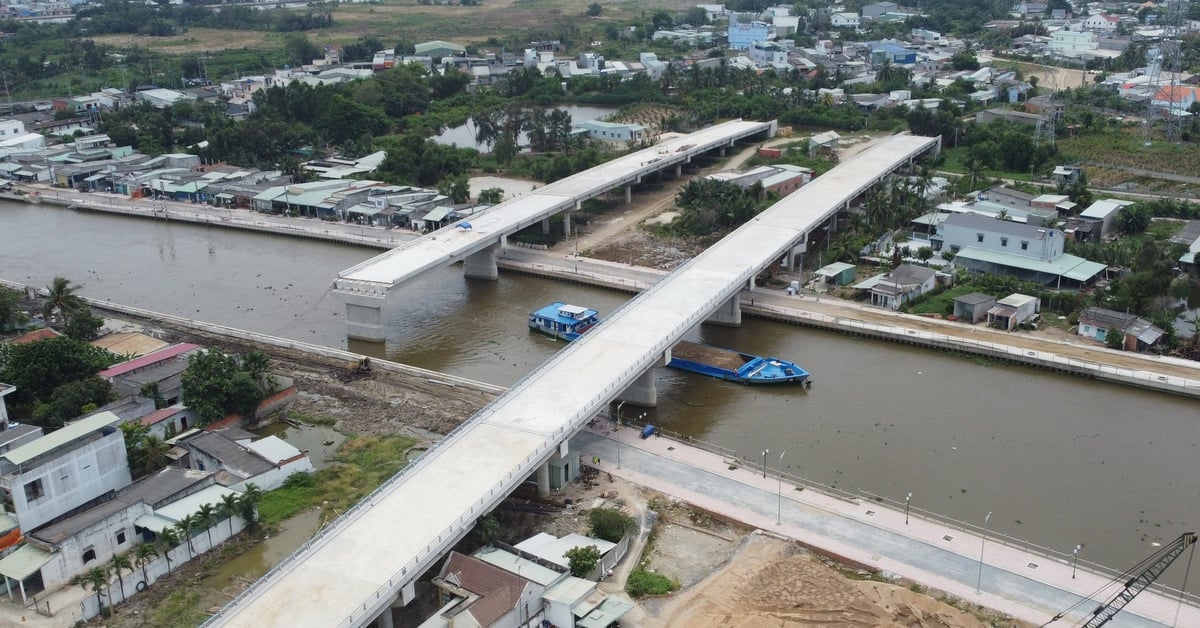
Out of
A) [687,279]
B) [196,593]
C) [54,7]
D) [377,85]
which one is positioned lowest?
[196,593]

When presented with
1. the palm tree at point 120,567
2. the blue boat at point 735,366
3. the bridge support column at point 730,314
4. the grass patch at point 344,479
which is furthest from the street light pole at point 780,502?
the palm tree at point 120,567

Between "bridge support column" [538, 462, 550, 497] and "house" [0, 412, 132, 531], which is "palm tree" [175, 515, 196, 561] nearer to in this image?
"house" [0, 412, 132, 531]

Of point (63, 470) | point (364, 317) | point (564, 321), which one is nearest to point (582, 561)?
point (63, 470)

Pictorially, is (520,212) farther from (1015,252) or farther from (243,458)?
(243,458)

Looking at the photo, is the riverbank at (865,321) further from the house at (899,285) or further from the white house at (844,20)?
the white house at (844,20)

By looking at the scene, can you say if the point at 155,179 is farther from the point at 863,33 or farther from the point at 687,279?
the point at 863,33

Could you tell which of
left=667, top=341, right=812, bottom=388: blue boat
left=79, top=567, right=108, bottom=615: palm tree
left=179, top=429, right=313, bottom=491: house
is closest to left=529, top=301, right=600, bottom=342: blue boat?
left=667, top=341, right=812, bottom=388: blue boat

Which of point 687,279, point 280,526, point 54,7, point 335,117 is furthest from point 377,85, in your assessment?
point 54,7

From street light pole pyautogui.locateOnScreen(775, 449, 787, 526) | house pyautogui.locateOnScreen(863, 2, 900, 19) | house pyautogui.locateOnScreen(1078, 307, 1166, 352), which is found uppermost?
house pyautogui.locateOnScreen(863, 2, 900, 19)
